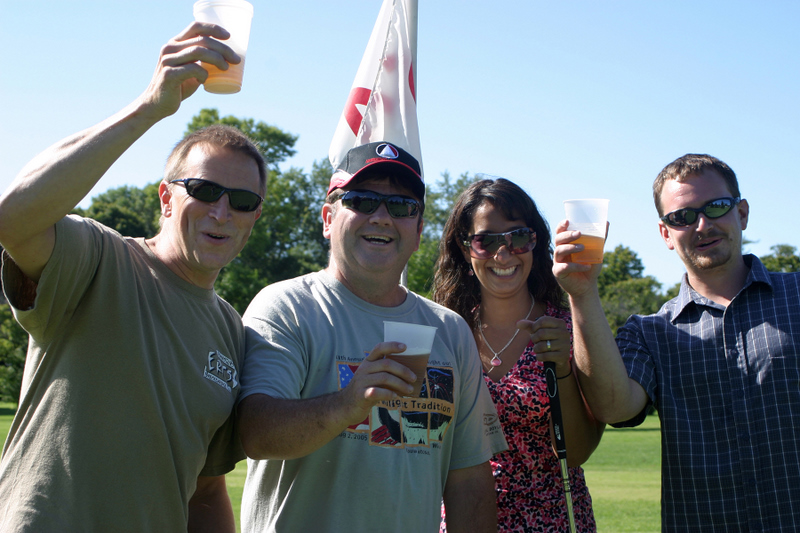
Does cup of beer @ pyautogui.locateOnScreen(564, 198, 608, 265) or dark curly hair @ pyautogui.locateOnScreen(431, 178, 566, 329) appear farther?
dark curly hair @ pyautogui.locateOnScreen(431, 178, 566, 329)

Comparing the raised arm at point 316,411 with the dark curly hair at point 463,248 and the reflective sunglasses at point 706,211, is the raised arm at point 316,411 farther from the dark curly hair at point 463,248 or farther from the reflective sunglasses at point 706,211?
the reflective sunglasses at point 706,211

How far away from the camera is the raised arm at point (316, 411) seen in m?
2.42

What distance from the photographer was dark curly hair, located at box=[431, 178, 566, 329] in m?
4.32

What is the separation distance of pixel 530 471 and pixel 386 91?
3649mm

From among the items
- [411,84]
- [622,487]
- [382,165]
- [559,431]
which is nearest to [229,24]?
[382,165]

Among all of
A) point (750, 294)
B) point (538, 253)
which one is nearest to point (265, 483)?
point (538, 253)

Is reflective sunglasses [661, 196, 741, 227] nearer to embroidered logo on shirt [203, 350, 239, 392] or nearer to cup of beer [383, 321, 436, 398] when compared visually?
cup of beer [383, 321, 436, 398]

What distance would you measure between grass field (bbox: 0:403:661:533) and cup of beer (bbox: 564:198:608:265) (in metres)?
8.83

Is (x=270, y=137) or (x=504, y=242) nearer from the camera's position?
(x=504, y=242)

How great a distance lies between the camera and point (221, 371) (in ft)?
9.64

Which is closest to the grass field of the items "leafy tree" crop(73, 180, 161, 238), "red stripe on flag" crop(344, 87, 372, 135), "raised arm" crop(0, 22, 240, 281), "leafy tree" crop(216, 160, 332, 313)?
"red stripe on flag" crop(344, 87, 372, 135)

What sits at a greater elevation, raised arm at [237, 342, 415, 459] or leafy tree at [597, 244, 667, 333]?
leafy tree at [597, 244, 667, 333]

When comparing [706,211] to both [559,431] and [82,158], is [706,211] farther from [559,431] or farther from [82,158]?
[82,158]

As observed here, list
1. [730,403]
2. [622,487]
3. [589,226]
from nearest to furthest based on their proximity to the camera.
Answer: [589,226], [730,403], [622,487]
